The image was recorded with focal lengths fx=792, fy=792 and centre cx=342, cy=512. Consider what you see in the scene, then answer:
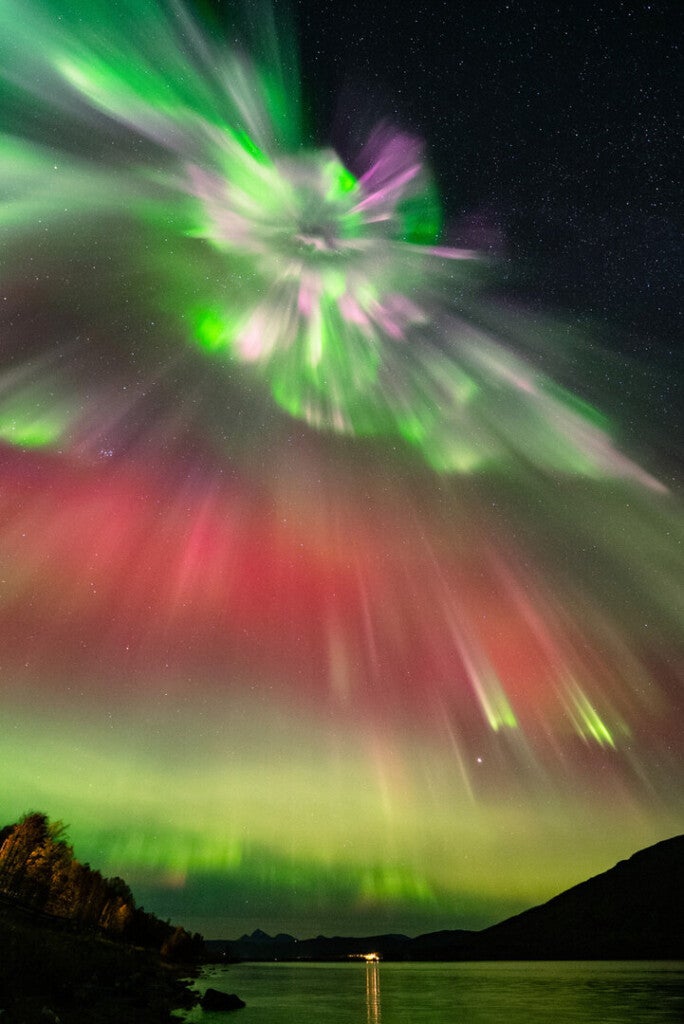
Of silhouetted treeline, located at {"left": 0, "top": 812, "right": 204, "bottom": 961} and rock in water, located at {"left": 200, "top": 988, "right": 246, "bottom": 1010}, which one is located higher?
A: silhouetted treeline, located at {"left": 0, "top": 812, "right": 204, "bottom": 961}

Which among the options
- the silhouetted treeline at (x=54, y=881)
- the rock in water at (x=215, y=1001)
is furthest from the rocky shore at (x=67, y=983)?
the silhouetted treeline at (x=54, y=881)

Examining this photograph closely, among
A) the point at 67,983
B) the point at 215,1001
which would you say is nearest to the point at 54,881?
the point at 215,1001

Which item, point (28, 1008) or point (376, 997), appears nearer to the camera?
point (28, 1008)

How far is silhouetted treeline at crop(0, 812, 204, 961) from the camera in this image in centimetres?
8819

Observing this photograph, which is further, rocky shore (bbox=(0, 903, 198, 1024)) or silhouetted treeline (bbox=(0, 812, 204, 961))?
silhouetted treeline (bbox=(0, 812, 204, 961))

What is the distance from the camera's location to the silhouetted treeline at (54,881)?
289 ft

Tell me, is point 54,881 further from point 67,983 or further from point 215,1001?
point 67,983

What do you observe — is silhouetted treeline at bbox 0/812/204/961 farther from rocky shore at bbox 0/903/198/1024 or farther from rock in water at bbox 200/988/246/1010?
rock in water at bbox 200/988/246/1010

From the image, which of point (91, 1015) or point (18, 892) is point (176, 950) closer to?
point (18, 892)

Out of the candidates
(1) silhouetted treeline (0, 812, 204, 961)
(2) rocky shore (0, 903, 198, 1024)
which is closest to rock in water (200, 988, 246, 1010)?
(2) rocky shore (0, 903, 198, 1024)

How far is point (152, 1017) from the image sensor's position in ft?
137

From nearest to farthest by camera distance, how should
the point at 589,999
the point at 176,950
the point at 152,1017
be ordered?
1. the point at 152,1017
2. the point at 589,999
3. the point at 176,950

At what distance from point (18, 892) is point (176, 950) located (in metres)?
58.0

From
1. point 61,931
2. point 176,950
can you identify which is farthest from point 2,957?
point 176,950
